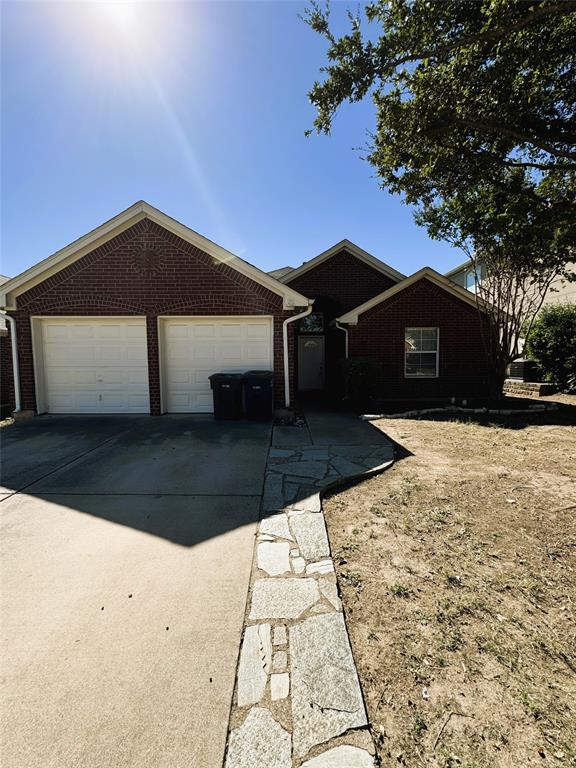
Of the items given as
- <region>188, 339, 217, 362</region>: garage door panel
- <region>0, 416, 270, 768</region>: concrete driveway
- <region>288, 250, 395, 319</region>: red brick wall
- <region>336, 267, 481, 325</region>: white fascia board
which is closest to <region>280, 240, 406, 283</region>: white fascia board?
<region>288, 250, 395, 319</region>: red brick wall

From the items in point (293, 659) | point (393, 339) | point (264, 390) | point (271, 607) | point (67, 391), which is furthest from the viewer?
point (393, 339)

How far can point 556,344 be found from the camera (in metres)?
12.6

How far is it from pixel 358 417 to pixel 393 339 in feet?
12.7

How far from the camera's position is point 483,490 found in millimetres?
4445

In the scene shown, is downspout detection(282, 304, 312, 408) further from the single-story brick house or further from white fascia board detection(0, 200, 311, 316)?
white fascia board detection(0, 200, 311, 316)

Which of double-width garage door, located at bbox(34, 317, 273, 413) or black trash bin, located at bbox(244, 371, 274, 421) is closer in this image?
black trash bin, located at bbox(244, 371, 274, 421)

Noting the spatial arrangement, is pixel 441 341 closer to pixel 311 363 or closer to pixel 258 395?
pixel 311 363

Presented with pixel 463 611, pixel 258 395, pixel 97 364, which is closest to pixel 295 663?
pixel 463 611

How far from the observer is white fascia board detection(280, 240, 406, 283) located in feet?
45.1

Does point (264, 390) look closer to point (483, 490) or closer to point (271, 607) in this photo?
point (483, 490)

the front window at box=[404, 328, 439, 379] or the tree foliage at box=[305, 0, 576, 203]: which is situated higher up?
the tree foliage at box=[305, 0, 576, 203]

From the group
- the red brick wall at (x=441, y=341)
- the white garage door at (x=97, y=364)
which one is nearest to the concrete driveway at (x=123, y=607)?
the white garage door at (x=97, y=364)

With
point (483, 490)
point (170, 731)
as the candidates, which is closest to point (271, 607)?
point (170, 731)

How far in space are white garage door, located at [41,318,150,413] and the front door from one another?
692 cm
